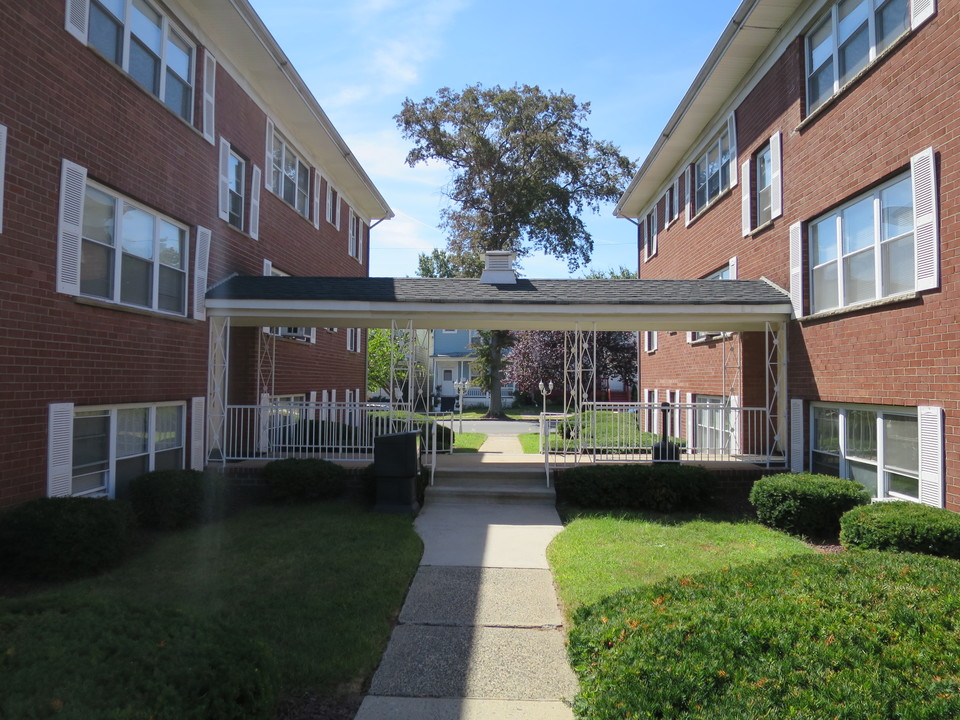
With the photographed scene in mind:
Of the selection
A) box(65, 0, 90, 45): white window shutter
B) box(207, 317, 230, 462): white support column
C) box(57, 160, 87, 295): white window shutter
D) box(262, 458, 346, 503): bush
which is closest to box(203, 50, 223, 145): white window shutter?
box(65, 0, 90, 45): white window shutter

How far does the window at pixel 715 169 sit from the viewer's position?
1328cm

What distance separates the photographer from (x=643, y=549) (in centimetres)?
751

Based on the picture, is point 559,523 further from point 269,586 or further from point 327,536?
point 269,586

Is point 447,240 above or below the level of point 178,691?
above

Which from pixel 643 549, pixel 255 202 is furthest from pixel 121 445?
pixel 643 549

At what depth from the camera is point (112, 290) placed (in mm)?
8406

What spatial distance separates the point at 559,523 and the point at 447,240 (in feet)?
82.7

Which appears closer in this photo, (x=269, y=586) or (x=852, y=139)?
(x=269, y=586)

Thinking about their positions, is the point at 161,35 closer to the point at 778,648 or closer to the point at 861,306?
the point at 861,306

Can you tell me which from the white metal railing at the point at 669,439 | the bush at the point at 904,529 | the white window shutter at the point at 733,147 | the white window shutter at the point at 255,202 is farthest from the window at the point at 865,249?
the white window shutter at the point at 255,202

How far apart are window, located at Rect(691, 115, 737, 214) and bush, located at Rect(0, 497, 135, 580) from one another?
12.1 meters

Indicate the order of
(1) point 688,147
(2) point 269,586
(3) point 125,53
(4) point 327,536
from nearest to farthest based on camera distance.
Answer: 1. (2) point 269,586
2. (4) point 327,536
3. (3) point 125,53
4. (1) point 688,147

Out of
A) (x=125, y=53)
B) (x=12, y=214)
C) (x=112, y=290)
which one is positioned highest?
(x=125, y=53)

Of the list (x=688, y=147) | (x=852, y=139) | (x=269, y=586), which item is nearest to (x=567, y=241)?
(x=688, y=147)
